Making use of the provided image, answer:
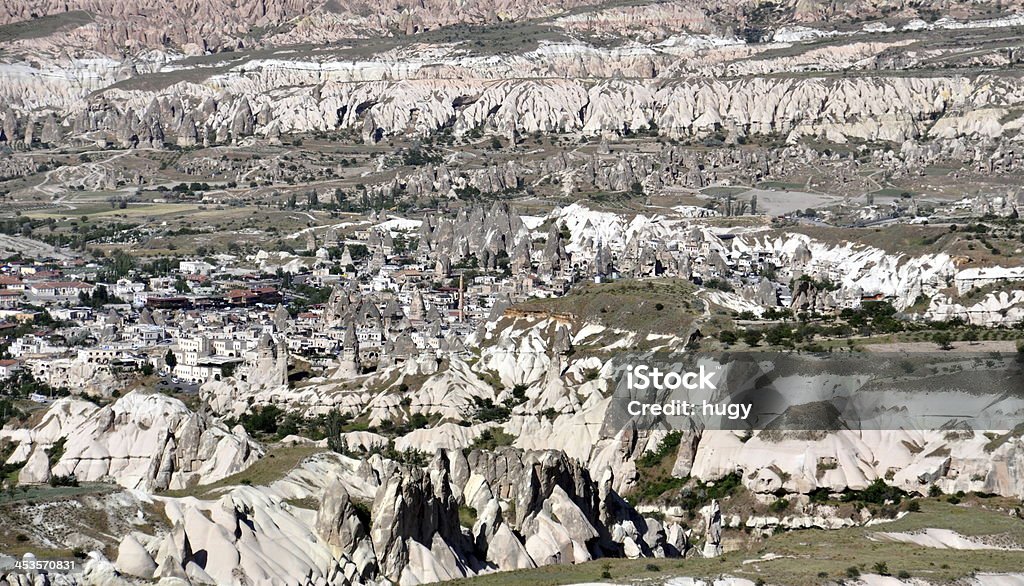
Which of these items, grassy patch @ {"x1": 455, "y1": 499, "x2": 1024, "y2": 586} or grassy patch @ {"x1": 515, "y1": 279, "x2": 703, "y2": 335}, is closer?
grassy patch @ {"x1": 455, "y1": 499, "x2": 1024, "y2": 586}


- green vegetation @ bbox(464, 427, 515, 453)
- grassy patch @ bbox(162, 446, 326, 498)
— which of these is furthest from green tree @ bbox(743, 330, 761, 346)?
grassy patch @ bbox(162, 446, 326, 498)

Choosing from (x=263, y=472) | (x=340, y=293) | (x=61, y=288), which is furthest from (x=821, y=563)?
(x=61, y=288)

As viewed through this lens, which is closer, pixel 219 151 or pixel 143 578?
pixel 143 578

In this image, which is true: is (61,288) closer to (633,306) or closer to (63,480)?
(633,306)

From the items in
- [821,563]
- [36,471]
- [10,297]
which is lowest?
[10,297]

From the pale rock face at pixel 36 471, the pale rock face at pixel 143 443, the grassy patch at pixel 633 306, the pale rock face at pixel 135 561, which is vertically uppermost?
the pale rock face at pixel 135 561

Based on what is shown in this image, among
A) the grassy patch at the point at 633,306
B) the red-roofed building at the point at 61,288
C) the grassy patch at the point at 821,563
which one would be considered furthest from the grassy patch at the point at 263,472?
the red-roofed building at the point at 61,288

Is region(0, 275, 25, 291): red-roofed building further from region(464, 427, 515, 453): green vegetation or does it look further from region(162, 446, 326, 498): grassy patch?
region(162, 446, 326, 498): grassy patch

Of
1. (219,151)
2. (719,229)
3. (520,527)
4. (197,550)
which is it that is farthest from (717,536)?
(219,151)

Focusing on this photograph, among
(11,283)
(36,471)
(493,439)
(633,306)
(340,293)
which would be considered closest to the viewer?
(36,471)

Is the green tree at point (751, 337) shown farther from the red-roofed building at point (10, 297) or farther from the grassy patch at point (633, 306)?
the red-roofed building at point (10, 297)

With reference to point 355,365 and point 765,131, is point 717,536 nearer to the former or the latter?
point 355,365
